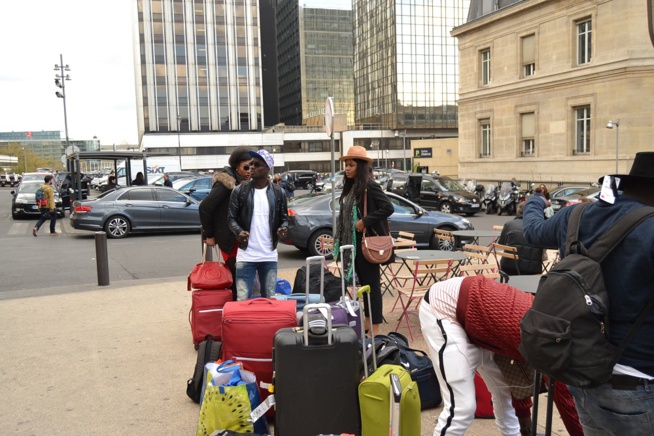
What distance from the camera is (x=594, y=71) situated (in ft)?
102

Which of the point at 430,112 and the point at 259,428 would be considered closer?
the point at 259,428

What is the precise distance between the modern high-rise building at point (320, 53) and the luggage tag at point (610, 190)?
118548 millimetres

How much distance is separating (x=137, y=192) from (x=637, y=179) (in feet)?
54.6

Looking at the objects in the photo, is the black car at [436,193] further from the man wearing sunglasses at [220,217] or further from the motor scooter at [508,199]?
the man wearing sunglasses at [220,217]

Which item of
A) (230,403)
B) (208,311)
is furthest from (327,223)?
(230,403)

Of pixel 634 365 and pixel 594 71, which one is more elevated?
pixel 594 71

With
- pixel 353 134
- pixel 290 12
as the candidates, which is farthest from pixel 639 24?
pixel 290 12

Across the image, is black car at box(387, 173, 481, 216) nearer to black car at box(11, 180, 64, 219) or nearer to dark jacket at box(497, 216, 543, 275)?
black car at box(11, 180, 64, 219)

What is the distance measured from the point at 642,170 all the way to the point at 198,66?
280 feet

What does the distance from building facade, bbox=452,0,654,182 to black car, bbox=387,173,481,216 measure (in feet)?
32.6

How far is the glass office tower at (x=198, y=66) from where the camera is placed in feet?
261

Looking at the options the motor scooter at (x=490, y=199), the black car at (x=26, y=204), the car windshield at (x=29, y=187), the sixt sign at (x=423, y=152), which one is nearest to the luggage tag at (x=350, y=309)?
the black car at (x=26, y=204)

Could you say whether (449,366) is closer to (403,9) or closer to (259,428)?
(259,428)

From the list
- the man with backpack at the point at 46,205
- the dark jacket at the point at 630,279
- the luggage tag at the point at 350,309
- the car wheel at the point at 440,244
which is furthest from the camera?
the man with backpack at the point at 46,205
